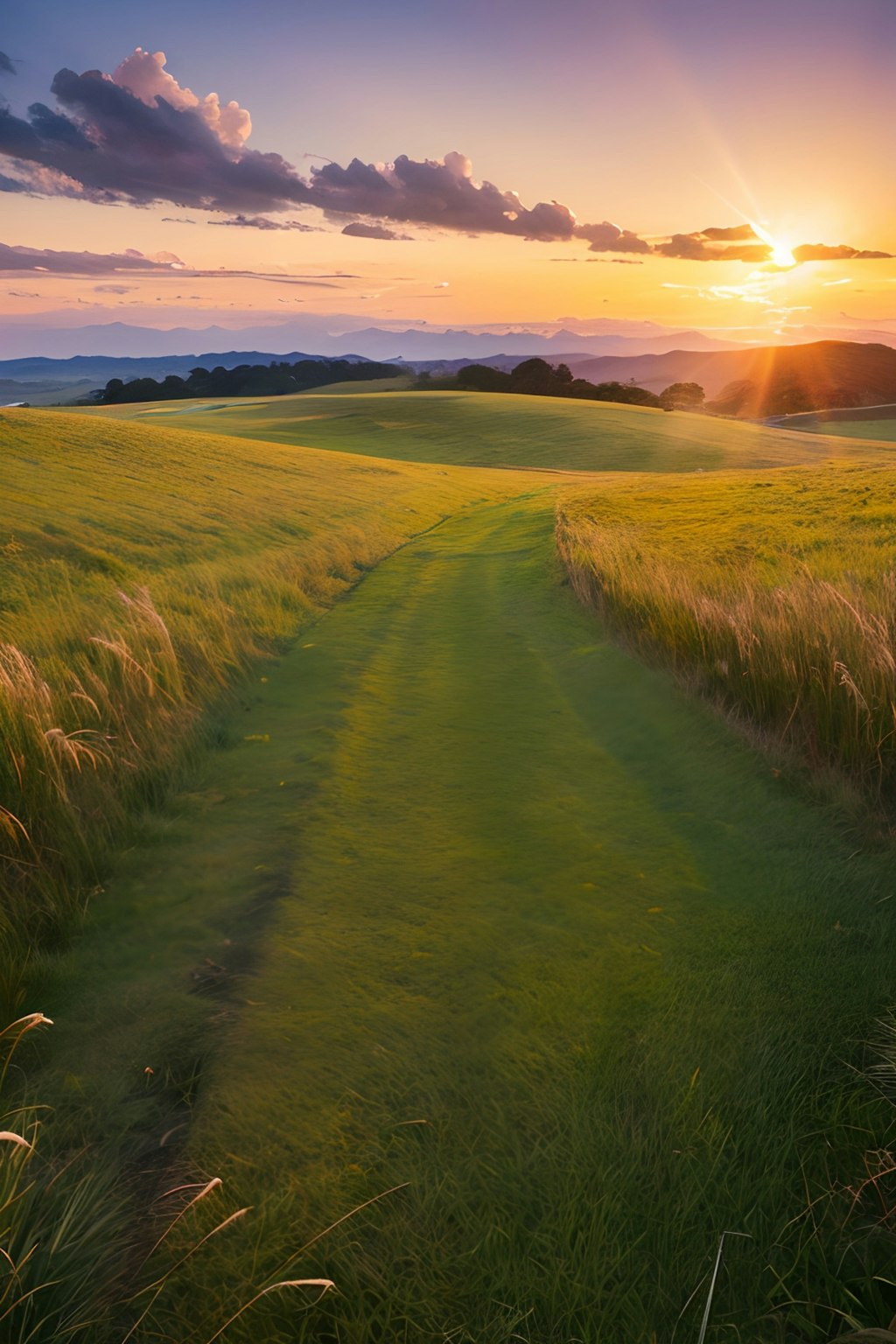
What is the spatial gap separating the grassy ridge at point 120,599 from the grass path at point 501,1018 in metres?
0.56

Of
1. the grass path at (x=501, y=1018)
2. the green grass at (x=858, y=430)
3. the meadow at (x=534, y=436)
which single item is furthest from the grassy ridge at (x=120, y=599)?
the green grass at (x=858, y=430)

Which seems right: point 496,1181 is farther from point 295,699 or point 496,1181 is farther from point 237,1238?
point 295,699

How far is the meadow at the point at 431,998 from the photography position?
2.51 m

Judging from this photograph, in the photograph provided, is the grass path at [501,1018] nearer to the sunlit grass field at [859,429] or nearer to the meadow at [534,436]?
the meadow at [534,436]

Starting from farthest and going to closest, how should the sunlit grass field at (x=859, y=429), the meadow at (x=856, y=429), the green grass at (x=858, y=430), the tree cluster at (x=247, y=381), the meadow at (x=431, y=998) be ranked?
the tree cluster at (x=247, y=381)
the meadow at (x=856, y=429)
the sunlit grass field at (x=859, y=429)
the green grass at (x=858, y=430)
the meadow at (x=431, y=998)

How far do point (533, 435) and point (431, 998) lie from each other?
186ft

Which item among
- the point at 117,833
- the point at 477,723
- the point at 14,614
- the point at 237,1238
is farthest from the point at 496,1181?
the point at 14,614

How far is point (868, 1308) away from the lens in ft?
7.84

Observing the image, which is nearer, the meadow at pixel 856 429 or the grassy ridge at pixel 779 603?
the grassy ridge at pixel 779 603

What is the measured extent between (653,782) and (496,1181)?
3.94 meters

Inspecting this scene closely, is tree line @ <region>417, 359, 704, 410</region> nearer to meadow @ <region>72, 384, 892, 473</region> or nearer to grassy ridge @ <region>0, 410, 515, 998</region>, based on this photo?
meadow @ <region>72, 384, 892, 473</region>

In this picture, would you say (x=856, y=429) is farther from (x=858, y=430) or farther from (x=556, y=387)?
(x=556, y=387)

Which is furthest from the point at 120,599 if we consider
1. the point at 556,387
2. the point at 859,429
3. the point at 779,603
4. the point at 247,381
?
the point at 247,381

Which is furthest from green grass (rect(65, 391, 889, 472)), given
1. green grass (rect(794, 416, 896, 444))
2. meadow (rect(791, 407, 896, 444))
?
meadow (rect(791, 407, 896, 444))
